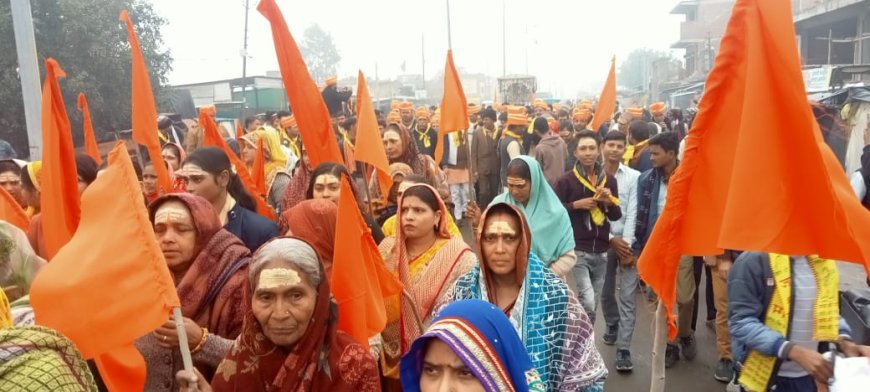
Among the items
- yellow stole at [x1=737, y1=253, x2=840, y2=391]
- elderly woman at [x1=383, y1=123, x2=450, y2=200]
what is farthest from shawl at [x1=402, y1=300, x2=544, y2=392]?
elderly woman at [x1=383, y1=123, x2=450, y2=200]

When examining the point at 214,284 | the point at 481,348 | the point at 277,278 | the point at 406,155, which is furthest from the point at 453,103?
the point at 481,348

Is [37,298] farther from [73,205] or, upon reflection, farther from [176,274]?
[73,205]

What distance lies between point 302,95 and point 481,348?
2.79 meters

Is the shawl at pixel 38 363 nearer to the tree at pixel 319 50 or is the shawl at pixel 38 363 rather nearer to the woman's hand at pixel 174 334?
the woman's hand at pixel 174 334

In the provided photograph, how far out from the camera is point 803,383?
3.06m

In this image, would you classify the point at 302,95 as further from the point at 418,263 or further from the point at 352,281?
the point at 352,281

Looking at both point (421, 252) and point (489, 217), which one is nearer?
point (489, 217)

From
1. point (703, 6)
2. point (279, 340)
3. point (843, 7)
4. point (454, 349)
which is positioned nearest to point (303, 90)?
point (279, 340)

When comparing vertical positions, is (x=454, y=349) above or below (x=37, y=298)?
below

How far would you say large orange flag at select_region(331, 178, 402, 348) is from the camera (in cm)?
280

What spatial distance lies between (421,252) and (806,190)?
2.12 metres

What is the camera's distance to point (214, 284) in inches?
107

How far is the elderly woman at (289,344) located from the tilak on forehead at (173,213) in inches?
23.8

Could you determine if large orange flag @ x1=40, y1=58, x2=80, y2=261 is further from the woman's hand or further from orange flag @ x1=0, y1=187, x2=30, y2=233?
orange flag @ x1=0, y1=187, x2=30, y2=233
